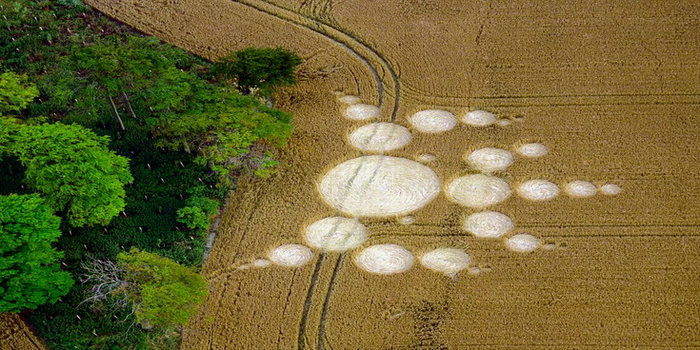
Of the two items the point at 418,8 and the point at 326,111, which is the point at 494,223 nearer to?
the point at 326,111

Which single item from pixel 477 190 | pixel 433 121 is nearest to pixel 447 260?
pixel 477 190

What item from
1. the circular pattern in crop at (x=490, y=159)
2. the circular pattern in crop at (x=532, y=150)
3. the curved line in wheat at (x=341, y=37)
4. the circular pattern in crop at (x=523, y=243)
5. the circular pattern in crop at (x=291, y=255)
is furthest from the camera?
the curved line in wheat at (x=341, y=37)

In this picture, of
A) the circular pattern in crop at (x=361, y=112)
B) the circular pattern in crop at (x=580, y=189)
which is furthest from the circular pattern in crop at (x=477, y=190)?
the circular pattern in crop at (x=361, y=112)

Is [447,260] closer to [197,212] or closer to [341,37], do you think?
[197,212]

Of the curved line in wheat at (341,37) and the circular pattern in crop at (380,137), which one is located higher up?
the curved line in wheat at (341,37)

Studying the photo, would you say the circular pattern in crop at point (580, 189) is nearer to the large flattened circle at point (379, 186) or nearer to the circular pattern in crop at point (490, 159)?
the circular pattern in crop at point (490, 159)

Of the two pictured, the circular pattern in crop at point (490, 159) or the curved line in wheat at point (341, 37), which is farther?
the curved line in wheat at point (341, 37)

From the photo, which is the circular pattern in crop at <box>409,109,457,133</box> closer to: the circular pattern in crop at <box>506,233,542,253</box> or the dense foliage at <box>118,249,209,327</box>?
the circular pattern in crop at <box>506,233,542,253</box>
